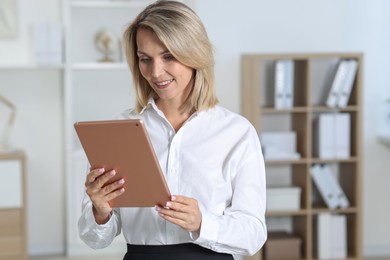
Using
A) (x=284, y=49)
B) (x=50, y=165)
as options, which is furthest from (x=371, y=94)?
(x=50, y=165)

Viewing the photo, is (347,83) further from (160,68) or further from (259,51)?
(160,68)

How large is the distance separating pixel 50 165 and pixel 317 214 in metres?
2.07

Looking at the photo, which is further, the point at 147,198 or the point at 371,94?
the point at 371,94

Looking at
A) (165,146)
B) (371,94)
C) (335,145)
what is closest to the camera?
(165,146)

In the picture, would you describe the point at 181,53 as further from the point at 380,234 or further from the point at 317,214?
the point at 380,234

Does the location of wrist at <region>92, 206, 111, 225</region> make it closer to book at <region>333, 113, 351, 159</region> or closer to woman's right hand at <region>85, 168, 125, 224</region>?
woman's right hand at <region>85, 168, 125, 224</region>

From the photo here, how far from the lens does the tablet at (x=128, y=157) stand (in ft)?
5.43

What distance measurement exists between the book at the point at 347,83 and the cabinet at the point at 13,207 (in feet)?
7.20

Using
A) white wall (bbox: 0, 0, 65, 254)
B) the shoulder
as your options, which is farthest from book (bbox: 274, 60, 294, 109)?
the shoulder

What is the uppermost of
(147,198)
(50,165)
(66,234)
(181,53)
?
(181,53)

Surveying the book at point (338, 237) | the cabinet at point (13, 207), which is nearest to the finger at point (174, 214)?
the book at point (338, 237)

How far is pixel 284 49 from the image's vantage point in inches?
197

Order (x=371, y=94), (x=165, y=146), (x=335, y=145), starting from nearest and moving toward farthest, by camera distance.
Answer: (x=165, y=146) → (x=335, y=145) → (x=371, y=94)

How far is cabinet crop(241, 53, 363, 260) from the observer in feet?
15.7
